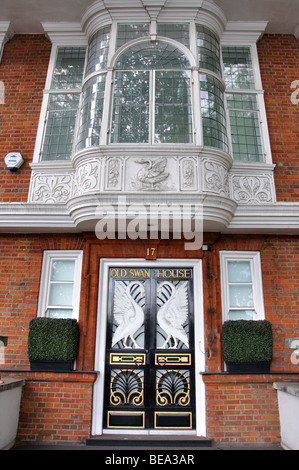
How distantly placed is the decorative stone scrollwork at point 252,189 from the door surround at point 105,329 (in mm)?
1427

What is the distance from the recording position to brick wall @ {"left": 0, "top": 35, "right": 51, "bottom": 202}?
6.62m

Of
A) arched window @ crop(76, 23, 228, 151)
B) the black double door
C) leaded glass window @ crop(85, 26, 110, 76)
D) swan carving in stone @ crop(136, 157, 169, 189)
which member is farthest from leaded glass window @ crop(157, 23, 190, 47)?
the black double door

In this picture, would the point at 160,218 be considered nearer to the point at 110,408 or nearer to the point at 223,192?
the point at 223,192

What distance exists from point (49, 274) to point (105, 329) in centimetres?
146

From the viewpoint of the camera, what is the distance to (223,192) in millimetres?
5898

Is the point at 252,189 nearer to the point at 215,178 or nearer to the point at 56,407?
the point at 215,178

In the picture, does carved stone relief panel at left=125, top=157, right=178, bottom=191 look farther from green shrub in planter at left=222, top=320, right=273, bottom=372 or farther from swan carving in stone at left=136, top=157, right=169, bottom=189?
green shrub in planter at left=222, top=320, right=273, bottom=372

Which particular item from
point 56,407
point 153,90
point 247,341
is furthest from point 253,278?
point 56,407

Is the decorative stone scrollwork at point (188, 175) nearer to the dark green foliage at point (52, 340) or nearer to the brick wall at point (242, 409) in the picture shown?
the dark green foliage at point (52, 340)

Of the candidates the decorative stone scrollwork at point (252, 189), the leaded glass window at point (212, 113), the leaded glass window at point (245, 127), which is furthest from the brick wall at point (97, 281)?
the leaded glass window at point (212, 113)

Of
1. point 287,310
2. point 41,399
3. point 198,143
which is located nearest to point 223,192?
point 198,143

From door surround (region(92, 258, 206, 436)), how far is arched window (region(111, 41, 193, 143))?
85.7 inches

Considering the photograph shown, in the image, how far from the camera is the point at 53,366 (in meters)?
5.68

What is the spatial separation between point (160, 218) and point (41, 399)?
350 centimetres
